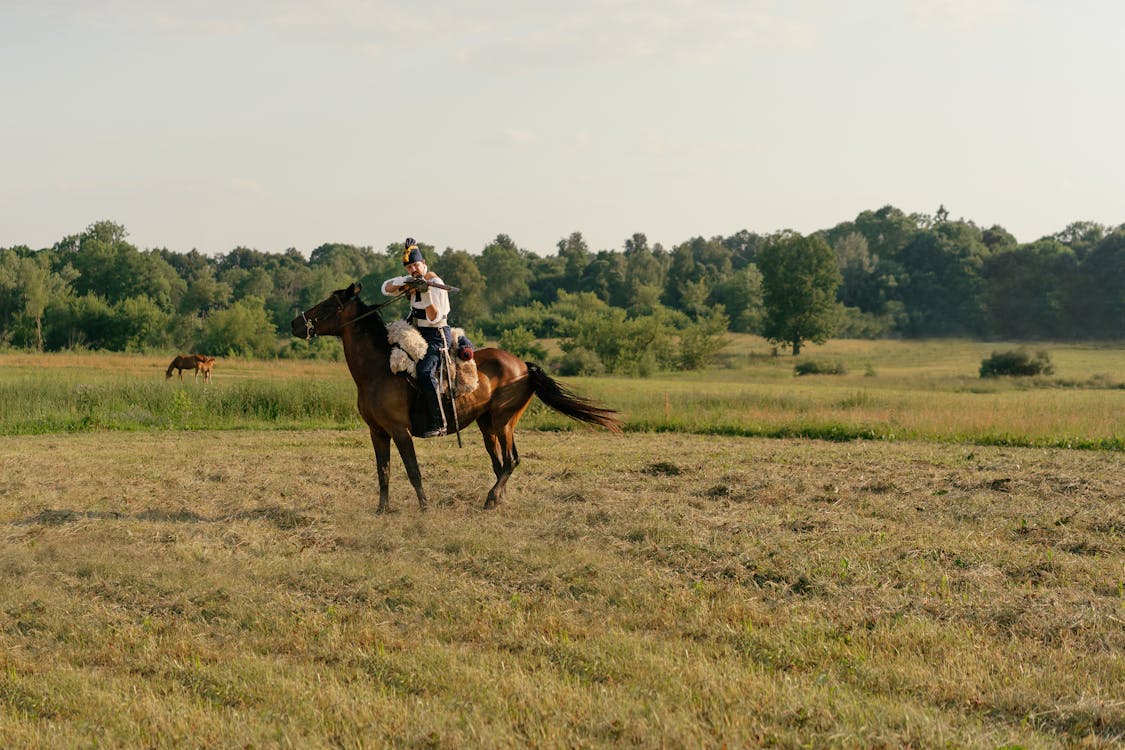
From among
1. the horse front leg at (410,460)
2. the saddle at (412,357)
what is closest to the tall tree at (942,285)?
the saddle at (412,357)

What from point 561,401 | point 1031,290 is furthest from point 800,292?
point 561,401

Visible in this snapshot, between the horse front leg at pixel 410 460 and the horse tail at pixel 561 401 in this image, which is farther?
the horse tail at pixel 561 401

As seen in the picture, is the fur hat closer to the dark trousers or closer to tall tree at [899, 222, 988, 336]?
the dark trousers

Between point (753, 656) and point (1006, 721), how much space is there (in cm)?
149

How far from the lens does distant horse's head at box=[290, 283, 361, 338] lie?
35.9 ft

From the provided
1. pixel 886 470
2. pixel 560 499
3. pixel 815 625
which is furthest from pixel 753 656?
pixel 886 470

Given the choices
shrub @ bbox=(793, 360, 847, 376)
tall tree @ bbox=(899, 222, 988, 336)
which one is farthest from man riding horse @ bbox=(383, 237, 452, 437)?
tall tree @ bbox=(899, 222, 988, 336)

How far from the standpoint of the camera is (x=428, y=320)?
1073 cm

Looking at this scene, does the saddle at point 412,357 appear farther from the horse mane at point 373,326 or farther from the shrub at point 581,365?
the shrub at point 581,365

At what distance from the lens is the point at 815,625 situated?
6.46 metres

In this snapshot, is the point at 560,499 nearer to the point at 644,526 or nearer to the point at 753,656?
the point at 644,526

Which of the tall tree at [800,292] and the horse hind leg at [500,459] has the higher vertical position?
the tall tree at [800,292]

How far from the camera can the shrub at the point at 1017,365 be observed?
44.8m

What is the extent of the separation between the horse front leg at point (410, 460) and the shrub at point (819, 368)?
4285 centimetres
